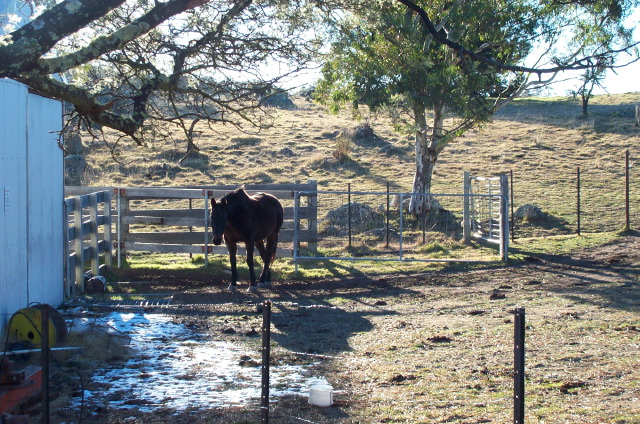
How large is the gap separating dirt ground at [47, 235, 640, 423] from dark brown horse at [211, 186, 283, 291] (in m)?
0.59

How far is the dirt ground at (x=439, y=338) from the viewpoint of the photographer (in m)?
5.59

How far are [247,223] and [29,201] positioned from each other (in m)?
4.27

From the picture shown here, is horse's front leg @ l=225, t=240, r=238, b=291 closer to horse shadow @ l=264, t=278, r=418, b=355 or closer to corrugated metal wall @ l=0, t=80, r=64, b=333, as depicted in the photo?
horse shadow @ l=264, t=278, r=418, b=355

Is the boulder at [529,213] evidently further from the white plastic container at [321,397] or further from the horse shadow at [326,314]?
the white plastic container at [321,397]

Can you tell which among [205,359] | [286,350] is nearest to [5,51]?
[205,359]

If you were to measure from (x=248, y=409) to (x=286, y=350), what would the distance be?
7.42 feet

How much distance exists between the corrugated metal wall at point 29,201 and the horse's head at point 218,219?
2539 millimetres

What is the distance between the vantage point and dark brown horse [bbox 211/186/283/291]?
11969mm

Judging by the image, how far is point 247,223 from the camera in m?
12.4

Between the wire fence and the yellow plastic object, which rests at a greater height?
the wire fence

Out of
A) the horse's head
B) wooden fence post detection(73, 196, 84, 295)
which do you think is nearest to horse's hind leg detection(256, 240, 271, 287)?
the horse's head

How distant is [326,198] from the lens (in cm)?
2438

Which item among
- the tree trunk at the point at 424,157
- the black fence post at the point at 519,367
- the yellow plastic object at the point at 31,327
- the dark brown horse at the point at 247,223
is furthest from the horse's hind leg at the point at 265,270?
the black fence post at the point at 519,367

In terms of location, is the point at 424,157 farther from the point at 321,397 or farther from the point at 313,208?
the point at 321,397
